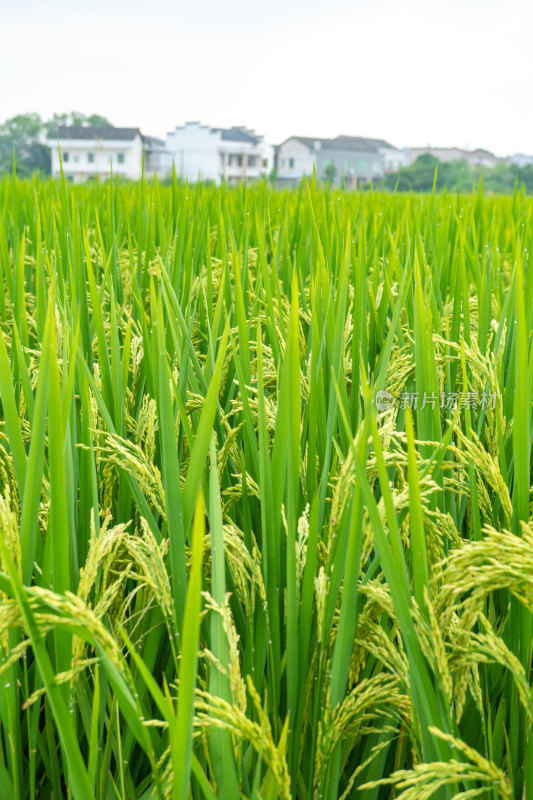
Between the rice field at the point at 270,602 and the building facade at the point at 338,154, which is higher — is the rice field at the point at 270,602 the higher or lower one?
the lower one

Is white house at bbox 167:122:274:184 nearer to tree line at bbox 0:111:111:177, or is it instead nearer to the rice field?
tree line at bbox 0:111:111:177

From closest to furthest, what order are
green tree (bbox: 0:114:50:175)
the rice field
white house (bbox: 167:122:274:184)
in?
1. the rice field
2. white house (bbox: 167:122:274:184)
3. green tree (bbox: 0:114:50:175)

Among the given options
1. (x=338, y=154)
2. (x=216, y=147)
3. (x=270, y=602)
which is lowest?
(x=270, y=602)

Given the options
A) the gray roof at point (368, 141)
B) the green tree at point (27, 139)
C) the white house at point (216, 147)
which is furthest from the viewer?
the gray roof at point (368, 141)

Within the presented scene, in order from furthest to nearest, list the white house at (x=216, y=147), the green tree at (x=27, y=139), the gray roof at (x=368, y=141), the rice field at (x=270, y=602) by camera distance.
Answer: the gray roof at (x=368, y=141) < the green tree at (x=27, y=139) < the white house at (x=216, y=147) < the rice field at (x=270, y=602)

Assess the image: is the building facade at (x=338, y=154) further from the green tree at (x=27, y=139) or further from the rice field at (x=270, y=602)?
the rice field at (x=270, y=602)

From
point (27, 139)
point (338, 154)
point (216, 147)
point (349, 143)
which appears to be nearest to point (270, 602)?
point (216, 147)

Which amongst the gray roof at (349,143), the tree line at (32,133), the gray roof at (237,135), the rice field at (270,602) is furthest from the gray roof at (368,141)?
the rice field at (270,602)

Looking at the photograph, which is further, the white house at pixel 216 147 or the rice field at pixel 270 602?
the white house at pixel 216 147

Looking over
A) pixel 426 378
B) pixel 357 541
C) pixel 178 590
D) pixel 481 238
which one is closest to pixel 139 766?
pixel 178 590

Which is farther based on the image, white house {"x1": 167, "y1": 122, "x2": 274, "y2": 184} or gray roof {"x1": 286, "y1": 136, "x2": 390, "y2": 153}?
gray roof {"x1": 286, "y1": 136, "x2": 390, "y2": 153}

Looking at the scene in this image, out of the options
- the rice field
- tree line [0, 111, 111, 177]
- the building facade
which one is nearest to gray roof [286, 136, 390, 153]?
the building facade

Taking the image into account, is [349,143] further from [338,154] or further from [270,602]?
[270,602]

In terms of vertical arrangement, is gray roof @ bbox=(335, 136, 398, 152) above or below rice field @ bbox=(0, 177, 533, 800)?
above
